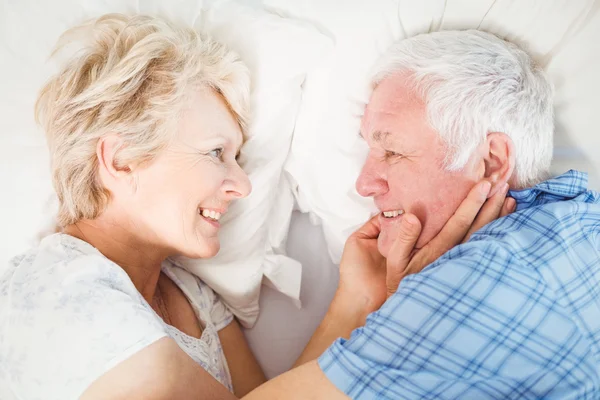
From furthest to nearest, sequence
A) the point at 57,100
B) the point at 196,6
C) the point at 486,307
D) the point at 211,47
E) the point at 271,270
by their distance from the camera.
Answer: the point at 271,270, the point at 196,6, the point at 211,47, the point at 57,100, the point at 486,307

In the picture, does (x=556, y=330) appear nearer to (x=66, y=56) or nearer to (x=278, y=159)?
(x=278, y=159)

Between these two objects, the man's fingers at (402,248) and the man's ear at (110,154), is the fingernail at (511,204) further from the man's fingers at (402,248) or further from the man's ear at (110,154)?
the man's ear at (110,154)

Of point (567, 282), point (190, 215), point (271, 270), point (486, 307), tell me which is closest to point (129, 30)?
point (190, 215)

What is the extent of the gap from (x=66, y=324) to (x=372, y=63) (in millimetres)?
1086

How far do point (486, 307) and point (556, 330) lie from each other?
0.52 ft

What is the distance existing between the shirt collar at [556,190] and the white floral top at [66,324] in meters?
0.95

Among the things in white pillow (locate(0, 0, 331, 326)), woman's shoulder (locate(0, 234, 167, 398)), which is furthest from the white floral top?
white pillow (locate(0, 0, 331, 326))

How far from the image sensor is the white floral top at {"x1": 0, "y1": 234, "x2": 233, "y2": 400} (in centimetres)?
115

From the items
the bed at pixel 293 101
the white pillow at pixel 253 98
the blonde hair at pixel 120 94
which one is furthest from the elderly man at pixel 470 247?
the blonde hair at pixel 120 94

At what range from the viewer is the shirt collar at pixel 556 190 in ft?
4.31

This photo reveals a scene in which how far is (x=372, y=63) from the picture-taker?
63.4 inches

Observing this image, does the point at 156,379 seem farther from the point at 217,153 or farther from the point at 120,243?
the point at 217,153

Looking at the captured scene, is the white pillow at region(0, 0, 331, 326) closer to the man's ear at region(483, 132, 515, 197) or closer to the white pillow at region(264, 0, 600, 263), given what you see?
the white pillow at region(264, 0, 600, 263)

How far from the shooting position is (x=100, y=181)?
144cm
